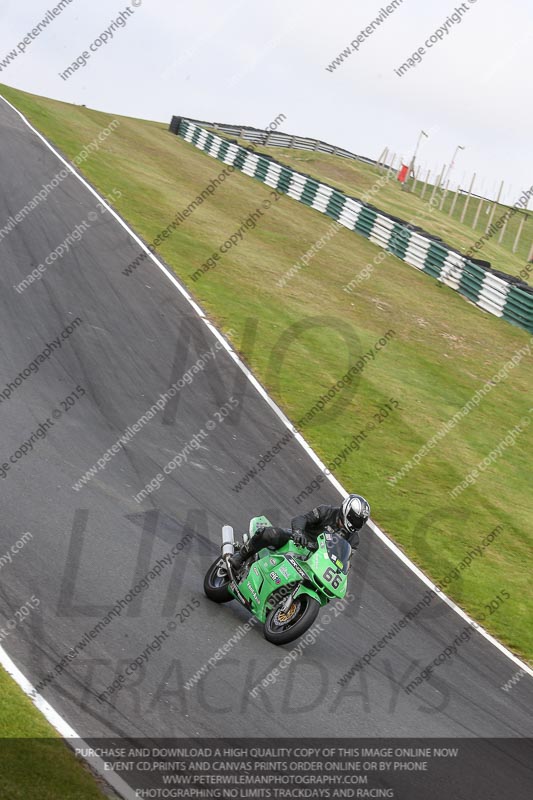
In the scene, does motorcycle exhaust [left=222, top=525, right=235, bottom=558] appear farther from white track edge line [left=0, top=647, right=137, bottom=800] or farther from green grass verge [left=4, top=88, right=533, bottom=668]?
white track edge line [left=0, top=647, right=137, bottom=800]

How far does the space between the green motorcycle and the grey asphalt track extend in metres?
0.22

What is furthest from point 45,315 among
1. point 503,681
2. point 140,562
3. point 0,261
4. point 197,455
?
point 503,681

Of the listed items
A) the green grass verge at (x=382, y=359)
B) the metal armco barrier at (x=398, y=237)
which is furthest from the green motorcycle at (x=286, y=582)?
the metal armco barrier at (x=398, y=237)

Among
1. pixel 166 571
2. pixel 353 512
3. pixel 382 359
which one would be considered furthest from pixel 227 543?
pixel 382 359

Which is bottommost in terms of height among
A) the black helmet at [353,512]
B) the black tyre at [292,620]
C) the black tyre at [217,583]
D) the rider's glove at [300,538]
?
the black tyre at [217,583]

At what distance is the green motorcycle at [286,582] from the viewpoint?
31.6 ft

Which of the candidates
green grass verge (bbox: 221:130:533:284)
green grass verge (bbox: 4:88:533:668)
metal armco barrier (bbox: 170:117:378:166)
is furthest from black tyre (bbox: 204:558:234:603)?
metal armco barrier (bbox: 170:117:378:166)

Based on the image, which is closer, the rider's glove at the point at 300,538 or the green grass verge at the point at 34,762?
the green grass verge at the point at 34,762

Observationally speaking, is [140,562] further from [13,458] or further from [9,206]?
[9,206]

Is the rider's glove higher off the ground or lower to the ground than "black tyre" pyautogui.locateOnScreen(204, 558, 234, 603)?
higher

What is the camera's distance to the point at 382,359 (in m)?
22.9

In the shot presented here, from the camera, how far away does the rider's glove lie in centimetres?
997

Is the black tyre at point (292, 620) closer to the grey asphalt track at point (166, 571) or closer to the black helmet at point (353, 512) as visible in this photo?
the grey asphalt track at point (166, 571)

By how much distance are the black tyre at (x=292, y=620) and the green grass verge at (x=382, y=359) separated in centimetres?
375
